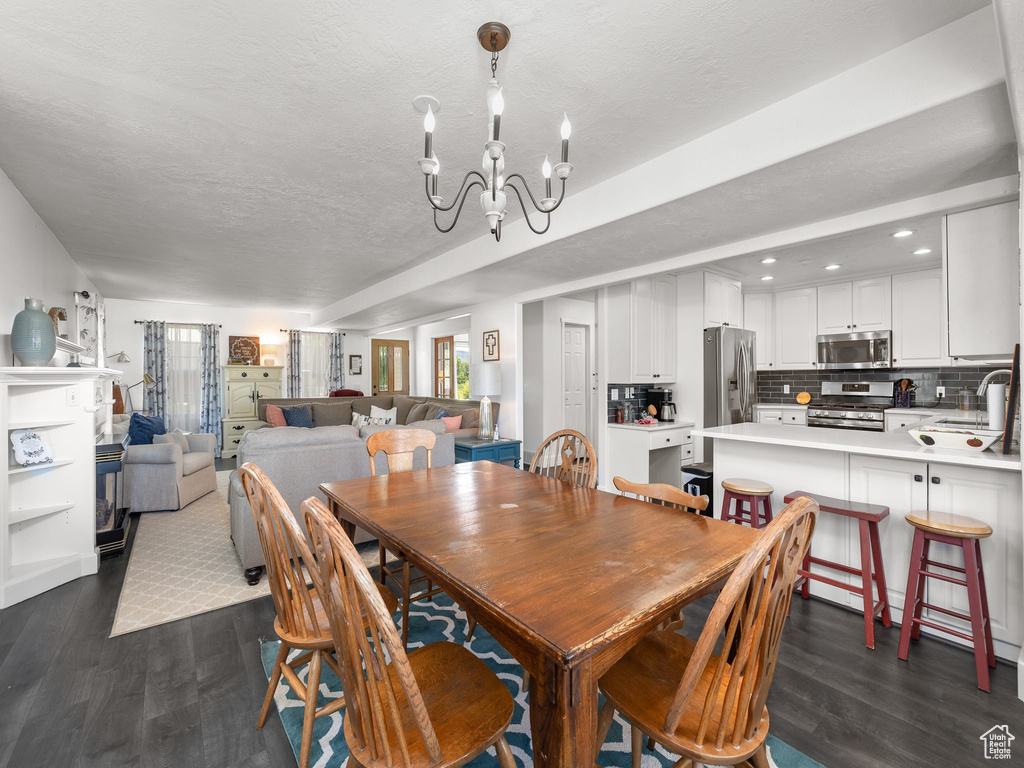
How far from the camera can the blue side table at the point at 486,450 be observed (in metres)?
4.79

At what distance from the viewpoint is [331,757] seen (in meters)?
1.50

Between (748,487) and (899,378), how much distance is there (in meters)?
3.77

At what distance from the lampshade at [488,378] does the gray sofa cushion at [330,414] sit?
259 centimetres

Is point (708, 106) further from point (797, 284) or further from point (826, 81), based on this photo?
point (797, 284)

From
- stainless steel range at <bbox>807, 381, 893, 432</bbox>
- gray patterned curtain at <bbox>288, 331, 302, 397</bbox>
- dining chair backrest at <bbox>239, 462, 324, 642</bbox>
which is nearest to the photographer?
dining chair backrest at <bbox>239, 462, 324, 642</bbox>

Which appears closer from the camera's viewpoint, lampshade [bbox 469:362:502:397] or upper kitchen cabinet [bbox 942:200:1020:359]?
upper kitchen cabinet [bbox 942:200:1020:359]

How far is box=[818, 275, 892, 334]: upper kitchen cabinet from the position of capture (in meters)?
4.75

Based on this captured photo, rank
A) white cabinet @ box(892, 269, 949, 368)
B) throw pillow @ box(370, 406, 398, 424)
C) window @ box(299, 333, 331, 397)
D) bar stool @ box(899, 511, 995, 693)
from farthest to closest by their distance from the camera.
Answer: window @ box(299, 333, 331, 397), throw pillow @ box(370, 406, 398, 424), white cabinet @ box(892, 269, 949, 368), bar stool @ box(899, 511, 995, 693)

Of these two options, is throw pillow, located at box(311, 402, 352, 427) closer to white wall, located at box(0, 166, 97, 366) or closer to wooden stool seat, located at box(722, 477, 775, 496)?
white wall, located at box(0, 166, 97, 366)

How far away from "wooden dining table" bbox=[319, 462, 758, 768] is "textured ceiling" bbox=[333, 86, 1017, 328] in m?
1.69

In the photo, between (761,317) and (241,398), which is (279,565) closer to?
(761,317)

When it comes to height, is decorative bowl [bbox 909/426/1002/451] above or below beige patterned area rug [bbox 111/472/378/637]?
above

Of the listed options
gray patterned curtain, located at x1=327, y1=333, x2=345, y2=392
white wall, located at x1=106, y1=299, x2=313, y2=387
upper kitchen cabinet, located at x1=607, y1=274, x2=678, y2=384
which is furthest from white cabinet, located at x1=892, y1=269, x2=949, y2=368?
white wall, located at x1=106, y1=299, x2=313, y2=387

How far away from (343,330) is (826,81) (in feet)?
27.9
